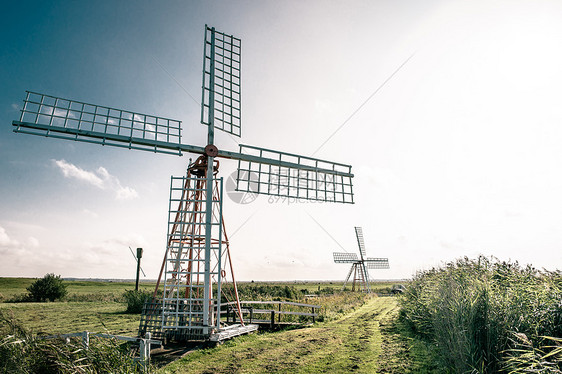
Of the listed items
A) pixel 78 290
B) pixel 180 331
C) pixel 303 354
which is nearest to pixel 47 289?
pixel 78 290

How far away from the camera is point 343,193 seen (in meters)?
16.2

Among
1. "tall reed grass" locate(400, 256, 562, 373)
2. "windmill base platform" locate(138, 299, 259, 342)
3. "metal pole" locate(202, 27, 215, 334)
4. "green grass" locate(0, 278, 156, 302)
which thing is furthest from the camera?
"green grass" locate(0, 278, 156, 302)

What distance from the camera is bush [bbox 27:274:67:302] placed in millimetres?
29625

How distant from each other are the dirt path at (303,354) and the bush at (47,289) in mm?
28787

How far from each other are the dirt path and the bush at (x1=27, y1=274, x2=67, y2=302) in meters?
28.8

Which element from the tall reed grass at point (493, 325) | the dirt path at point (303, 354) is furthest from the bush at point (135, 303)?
the tall reed grass at point (493, 325)

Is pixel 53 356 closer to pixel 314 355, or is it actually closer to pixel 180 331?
pixel 180 331

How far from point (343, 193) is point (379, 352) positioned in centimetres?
891

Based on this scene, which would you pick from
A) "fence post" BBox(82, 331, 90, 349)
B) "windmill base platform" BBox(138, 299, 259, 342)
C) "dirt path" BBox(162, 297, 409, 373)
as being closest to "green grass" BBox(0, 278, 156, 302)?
"windmill base platform" BBox(138, 299, 259, 342)

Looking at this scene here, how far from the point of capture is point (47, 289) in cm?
2977

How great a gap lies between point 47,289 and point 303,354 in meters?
32.2

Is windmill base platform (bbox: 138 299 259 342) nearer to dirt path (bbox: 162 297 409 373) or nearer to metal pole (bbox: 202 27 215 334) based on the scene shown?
metal pole (bbox: 202 27 215 334)

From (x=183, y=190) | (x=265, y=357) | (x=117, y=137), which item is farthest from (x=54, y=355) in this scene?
(x=117, y=137)

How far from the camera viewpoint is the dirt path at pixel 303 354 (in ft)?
23.8
